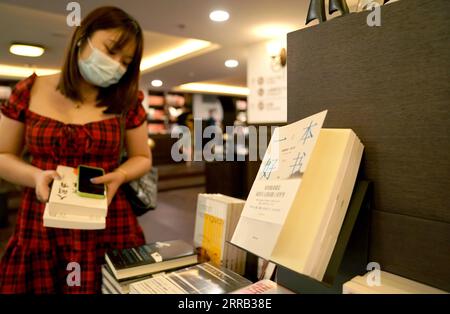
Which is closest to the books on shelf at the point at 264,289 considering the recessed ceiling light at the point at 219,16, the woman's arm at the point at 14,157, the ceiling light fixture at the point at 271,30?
the woman's arm at the point at 14,157

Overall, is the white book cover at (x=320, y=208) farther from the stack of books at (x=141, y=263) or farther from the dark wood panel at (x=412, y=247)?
the stack of books at (x=141, y=263)

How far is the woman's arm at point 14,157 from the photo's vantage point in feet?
2.46

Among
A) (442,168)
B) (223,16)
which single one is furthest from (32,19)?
(442,168)

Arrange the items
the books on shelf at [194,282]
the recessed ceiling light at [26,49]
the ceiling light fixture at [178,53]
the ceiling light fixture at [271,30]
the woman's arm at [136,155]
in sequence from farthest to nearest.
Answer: the ceiling light fixture at [178,53]
the recessed ceiling light at [26,49]
the ceiling light fixture at [271,30]
the woman's arm at [136,155]
the books on shelf at [194,282]

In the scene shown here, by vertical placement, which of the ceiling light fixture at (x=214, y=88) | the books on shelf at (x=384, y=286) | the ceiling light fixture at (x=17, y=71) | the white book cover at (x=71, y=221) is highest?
the ceiling light fixture at (x=214, y=88)

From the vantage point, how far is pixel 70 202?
0.62 metres

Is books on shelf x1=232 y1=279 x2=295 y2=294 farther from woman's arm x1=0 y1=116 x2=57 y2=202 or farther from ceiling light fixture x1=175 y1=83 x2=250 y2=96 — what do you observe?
ceiling light fixture x1=175 y1=83 x2=250 y2=96

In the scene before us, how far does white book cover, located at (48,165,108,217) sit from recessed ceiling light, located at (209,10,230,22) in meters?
2.72

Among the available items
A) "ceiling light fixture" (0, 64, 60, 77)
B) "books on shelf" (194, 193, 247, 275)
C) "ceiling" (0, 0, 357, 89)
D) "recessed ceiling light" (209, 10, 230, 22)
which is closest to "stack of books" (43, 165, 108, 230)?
"books on shelf" (194, 193, 247, 275)

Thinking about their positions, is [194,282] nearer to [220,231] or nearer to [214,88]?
[220,231]

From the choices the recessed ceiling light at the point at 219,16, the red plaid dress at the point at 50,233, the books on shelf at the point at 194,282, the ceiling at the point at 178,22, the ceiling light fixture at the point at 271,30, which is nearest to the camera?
the books on shelf at the point at 194,282

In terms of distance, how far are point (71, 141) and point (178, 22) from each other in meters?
2.87

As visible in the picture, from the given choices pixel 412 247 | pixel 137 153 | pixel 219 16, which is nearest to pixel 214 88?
pixel 219 16

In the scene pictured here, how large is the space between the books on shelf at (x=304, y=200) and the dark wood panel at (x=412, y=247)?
7cm
